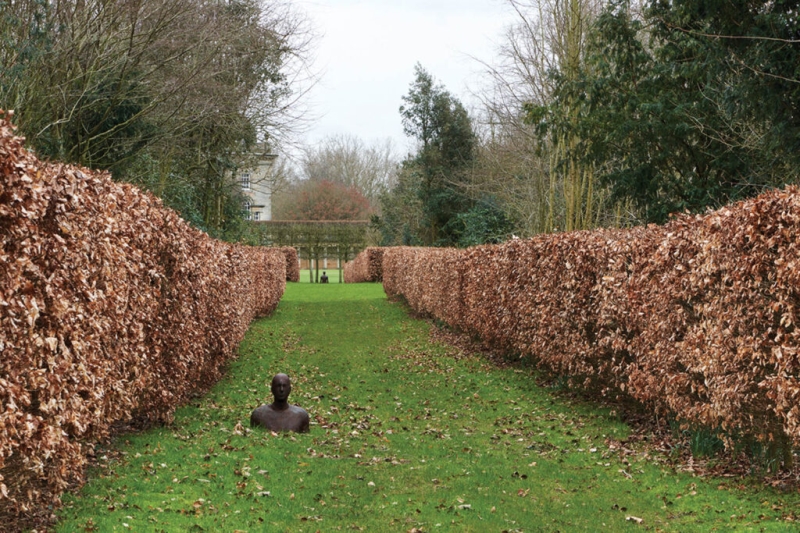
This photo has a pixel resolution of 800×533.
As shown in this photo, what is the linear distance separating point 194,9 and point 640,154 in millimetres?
10112

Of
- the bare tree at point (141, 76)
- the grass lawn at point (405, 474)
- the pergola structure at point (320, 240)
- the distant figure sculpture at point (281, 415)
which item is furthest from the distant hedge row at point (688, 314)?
the pergola structure at point (320, 240)

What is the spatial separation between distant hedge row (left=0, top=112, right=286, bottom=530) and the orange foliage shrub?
125ft

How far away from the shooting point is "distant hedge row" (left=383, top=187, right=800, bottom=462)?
572 centimetres

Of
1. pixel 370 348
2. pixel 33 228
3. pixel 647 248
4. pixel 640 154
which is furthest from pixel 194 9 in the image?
pixel 33 228

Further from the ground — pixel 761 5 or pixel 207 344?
pixel 761 5

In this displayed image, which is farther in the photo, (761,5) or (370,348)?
(370,348)

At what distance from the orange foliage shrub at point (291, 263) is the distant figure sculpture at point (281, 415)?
38.5m

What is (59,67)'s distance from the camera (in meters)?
14.1

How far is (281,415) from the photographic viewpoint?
8.64m

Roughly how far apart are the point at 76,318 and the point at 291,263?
4320 centimetres

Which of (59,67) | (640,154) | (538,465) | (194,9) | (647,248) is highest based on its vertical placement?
(194,9)

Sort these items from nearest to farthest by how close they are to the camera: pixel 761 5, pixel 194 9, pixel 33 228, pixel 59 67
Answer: pixel 33 228 < pixel 761 5 < pixel 59 67 < pixel 194 9

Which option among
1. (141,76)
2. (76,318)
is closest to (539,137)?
(141,76)

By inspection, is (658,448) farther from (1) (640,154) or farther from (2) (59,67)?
(2) (59,67)
